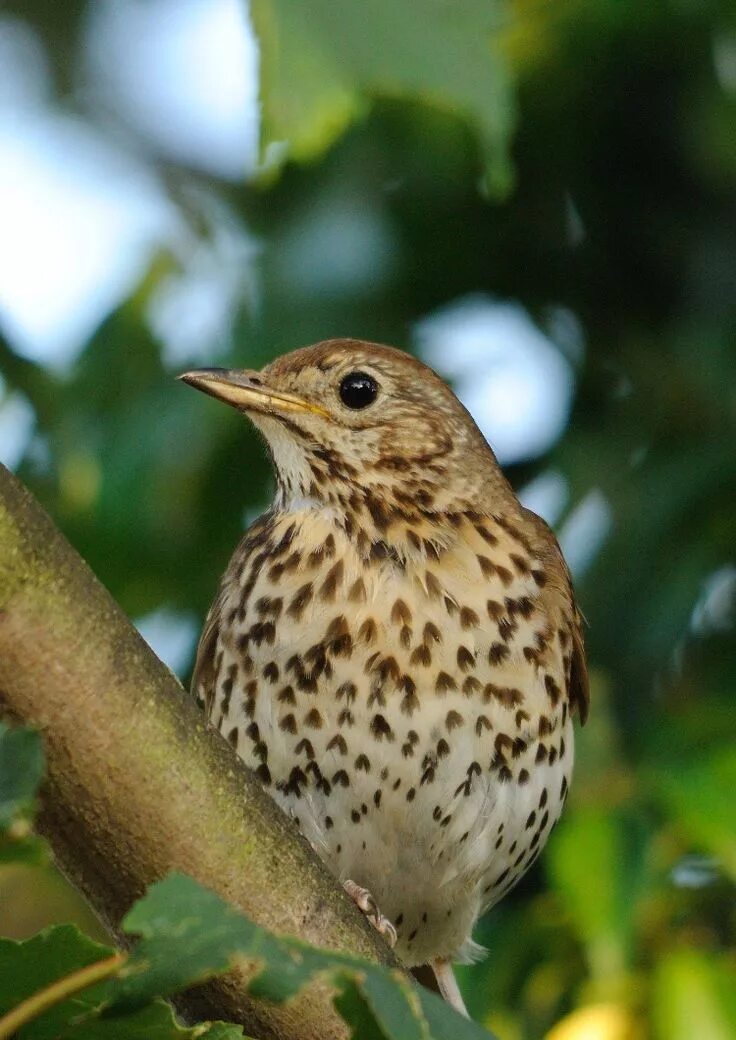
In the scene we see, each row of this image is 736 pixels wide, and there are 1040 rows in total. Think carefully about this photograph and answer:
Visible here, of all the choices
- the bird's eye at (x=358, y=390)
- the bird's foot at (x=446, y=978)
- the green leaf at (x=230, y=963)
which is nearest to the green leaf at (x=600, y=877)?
the bird's foot at (x=446, y=978)

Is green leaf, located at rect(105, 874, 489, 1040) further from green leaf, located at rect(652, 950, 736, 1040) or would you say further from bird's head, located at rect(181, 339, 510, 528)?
bird's head, located at rect(181, 339, 510, 528)

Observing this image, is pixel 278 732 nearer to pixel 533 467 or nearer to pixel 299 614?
pixel 299 614

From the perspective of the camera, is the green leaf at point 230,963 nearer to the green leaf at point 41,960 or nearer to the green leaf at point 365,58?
the green leaf at point 41,960

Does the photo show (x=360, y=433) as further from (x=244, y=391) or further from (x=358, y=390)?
(x=244, y=391)

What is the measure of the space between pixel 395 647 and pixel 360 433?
597mm

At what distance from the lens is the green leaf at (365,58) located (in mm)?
1485

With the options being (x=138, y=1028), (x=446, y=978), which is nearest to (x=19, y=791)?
(x=138, y=1028)

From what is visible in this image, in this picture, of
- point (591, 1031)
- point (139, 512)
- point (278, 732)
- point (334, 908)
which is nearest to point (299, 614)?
point (278, 732)

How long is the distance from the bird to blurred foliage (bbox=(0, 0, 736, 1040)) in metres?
0.23

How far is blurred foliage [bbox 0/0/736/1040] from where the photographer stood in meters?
3.77

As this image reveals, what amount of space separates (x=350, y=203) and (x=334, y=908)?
8.01 ft

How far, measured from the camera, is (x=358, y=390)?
3715 mm

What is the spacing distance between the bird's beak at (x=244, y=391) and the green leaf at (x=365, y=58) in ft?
5.79

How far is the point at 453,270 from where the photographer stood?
427 cm
